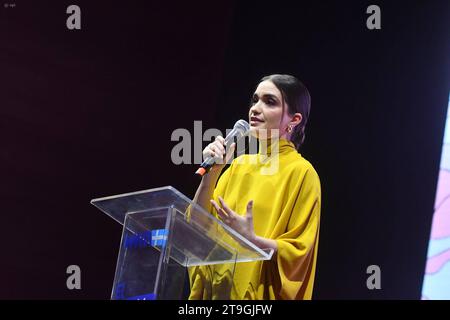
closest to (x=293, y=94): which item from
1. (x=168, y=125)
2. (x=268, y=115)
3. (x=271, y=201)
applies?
(x=268, y=115)

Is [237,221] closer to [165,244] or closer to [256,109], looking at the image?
[165,244]

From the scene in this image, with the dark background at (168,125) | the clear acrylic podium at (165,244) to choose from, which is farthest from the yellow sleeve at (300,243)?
the dark background at (168,125)

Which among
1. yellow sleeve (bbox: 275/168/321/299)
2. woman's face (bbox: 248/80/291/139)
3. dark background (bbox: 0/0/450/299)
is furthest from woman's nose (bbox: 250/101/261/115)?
dark background (bbox: 0/0/450/299)

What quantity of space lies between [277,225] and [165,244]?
1.52 feet

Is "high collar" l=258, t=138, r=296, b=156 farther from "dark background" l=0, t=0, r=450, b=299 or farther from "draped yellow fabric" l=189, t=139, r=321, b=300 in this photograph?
"dark background" l=0, t=0, r=450, b=299

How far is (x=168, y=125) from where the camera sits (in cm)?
391

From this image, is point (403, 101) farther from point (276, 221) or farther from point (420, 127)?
point (276, 221)

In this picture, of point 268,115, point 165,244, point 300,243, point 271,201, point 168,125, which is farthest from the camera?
point 168,125

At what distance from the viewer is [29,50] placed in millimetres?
3625

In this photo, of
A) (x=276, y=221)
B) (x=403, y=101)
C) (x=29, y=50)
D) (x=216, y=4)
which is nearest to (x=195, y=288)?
(x=276, y=221)

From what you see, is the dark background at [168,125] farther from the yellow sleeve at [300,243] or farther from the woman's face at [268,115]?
the yellow sleeve at [300,243]

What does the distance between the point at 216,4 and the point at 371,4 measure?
1.00 metres

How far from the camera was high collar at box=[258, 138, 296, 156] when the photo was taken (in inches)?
98.9

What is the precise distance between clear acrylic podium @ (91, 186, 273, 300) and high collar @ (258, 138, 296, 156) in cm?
51
